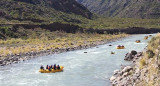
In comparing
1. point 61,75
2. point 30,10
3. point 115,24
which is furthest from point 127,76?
point 115,24

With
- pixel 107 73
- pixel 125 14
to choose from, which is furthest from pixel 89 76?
pixel 125 14

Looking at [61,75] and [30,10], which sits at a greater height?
[30,10]

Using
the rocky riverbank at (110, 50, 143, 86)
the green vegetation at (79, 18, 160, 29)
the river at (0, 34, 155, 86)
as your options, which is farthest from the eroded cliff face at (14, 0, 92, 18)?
the rocky riverbank at (110, 50, 143, 86)

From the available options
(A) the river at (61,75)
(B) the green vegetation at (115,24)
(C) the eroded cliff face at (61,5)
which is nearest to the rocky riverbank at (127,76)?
(A) the river at (61,75)

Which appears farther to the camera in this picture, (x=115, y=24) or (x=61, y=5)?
(x=61, y=5)

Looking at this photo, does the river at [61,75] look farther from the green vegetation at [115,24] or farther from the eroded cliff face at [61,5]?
the eroded cliff face at [61,5]

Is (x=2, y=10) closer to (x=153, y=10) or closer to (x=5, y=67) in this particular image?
(x=5, y=67)

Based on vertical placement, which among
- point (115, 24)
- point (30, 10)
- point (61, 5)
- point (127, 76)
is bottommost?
point (127, 76)

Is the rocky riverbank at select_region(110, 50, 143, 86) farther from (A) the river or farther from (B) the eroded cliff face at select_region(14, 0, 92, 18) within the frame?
(B) the eroded cliff face at select_region(14, 0, 92, 18)

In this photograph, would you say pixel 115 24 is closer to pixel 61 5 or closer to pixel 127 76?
pixel 61 5

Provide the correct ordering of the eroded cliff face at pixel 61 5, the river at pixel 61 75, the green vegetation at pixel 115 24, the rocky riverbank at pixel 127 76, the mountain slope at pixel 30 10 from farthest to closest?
the eroded cliff face at pixel 61 5 < the green vegetation at pixel 115 24 < the mountain slope at pixel 30 10 < the river at pixel 61 75 < the rocky riverbank at pixel 127 76

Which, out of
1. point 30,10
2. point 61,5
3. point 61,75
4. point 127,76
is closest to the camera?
point 127,76

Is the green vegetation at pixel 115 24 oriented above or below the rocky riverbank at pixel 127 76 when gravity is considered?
above

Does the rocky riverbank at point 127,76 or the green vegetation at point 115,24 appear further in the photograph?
the green vegetation at point 115,24
